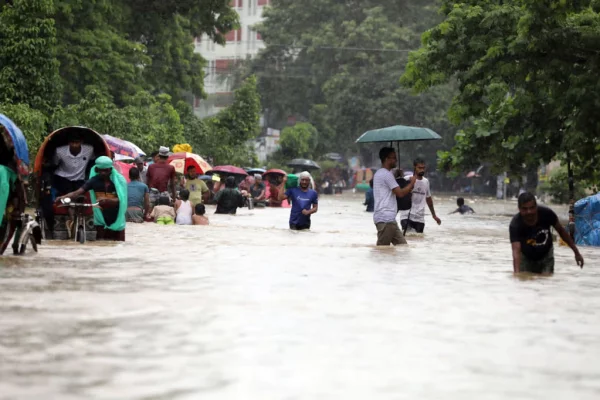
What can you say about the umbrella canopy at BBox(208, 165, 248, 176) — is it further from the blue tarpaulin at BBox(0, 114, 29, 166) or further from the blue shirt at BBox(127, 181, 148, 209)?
the blue tarpaulin at BBox(0, 114, 29, 166)

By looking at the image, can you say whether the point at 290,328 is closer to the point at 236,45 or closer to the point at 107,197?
the point at 107,197

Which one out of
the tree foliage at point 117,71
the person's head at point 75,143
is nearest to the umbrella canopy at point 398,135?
the person's head at point 75,143

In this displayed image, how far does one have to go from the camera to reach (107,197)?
1736 cm

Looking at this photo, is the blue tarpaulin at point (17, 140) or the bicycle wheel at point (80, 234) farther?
the bicycle wheel at point (80, 234)

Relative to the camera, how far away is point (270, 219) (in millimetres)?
31062

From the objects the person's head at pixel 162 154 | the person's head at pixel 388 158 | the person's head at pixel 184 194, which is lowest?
the person's head at pixel 184 194

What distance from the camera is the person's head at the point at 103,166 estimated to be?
55.7 feet

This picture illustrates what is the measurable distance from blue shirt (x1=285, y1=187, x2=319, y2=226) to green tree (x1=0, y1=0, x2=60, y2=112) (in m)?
13.1

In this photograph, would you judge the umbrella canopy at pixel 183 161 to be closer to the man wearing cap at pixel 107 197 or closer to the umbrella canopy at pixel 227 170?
the umbrella canopy at pixel 227 170

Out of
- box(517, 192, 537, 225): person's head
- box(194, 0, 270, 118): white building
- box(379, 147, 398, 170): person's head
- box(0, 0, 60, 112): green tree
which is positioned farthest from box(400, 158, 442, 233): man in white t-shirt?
box(194, 0, 270, 118): white building

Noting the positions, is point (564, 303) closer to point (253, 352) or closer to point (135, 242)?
point (253, 352)

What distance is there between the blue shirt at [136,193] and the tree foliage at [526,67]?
666 cm

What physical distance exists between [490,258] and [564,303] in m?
6.12

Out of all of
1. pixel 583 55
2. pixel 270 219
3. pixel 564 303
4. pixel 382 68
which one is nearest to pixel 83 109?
pixel 270 219
